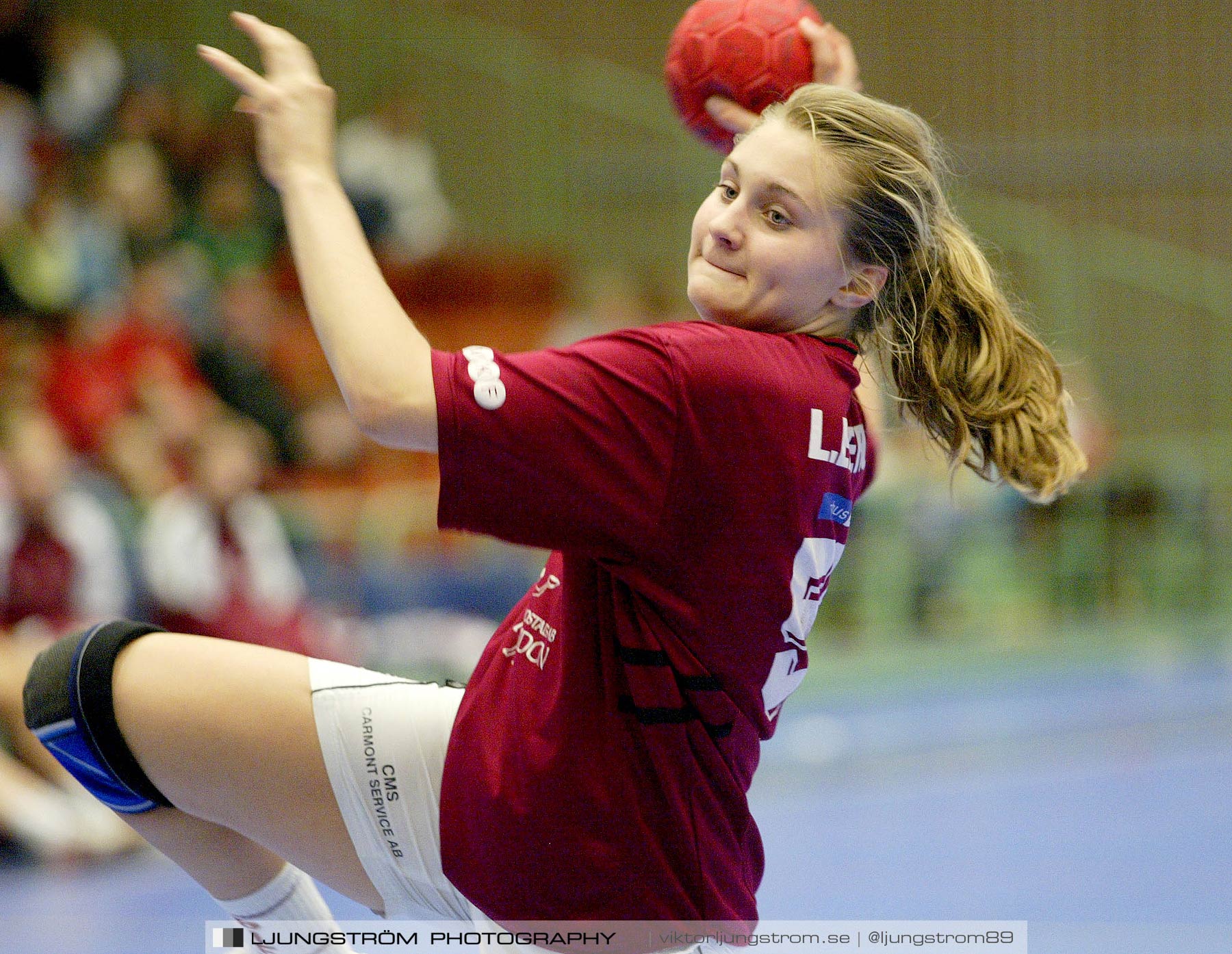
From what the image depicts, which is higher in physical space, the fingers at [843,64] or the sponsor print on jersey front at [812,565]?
the fingers at [843,64]

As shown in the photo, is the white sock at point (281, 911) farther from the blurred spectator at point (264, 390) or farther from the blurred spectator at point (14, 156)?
the blurred spectator at point (14, 156)

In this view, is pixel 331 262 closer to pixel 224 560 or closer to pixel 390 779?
pixel 390 779

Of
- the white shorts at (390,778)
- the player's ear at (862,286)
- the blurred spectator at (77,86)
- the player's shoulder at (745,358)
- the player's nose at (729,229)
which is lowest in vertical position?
the white shorts at (390,778)

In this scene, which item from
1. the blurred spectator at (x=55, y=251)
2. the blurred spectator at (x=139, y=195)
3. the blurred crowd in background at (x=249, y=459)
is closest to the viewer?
the blurred crowd in background at (x=249, y=459)

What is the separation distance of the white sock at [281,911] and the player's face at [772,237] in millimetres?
1020

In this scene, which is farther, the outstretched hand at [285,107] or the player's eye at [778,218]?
the player's eye at [778,218]

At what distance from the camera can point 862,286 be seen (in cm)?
185

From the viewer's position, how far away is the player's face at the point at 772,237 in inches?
69.3

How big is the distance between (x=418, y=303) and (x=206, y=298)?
4.31 ft

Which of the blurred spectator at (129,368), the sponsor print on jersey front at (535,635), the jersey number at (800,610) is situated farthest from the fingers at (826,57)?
the blurred spectator at (129,368)

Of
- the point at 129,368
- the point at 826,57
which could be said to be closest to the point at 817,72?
the point at 826,57

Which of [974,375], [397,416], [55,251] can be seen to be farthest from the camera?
[55,251]

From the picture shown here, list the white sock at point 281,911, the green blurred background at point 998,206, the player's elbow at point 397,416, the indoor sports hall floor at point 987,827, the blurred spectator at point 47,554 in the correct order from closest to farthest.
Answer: the player's elbow at point 397,416 → the white sock at point 281,911 → the indoor sports hall floor at point 987,827 → the blurred spectator at point 47,554 → the green blurred background at point 998,206

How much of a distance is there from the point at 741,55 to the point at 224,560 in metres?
3.34
